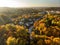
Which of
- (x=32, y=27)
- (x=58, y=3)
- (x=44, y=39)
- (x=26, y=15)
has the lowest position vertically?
(x=44, y=39)

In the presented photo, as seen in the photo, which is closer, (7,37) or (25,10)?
(7,37)

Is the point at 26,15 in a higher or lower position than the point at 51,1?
lower

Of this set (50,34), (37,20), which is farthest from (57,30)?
(37,20)

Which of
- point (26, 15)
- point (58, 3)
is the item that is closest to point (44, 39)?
point (26, 15)

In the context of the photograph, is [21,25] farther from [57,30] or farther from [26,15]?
[57,30]

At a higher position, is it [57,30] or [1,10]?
[1,10]

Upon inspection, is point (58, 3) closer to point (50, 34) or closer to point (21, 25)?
point (50, 34)
